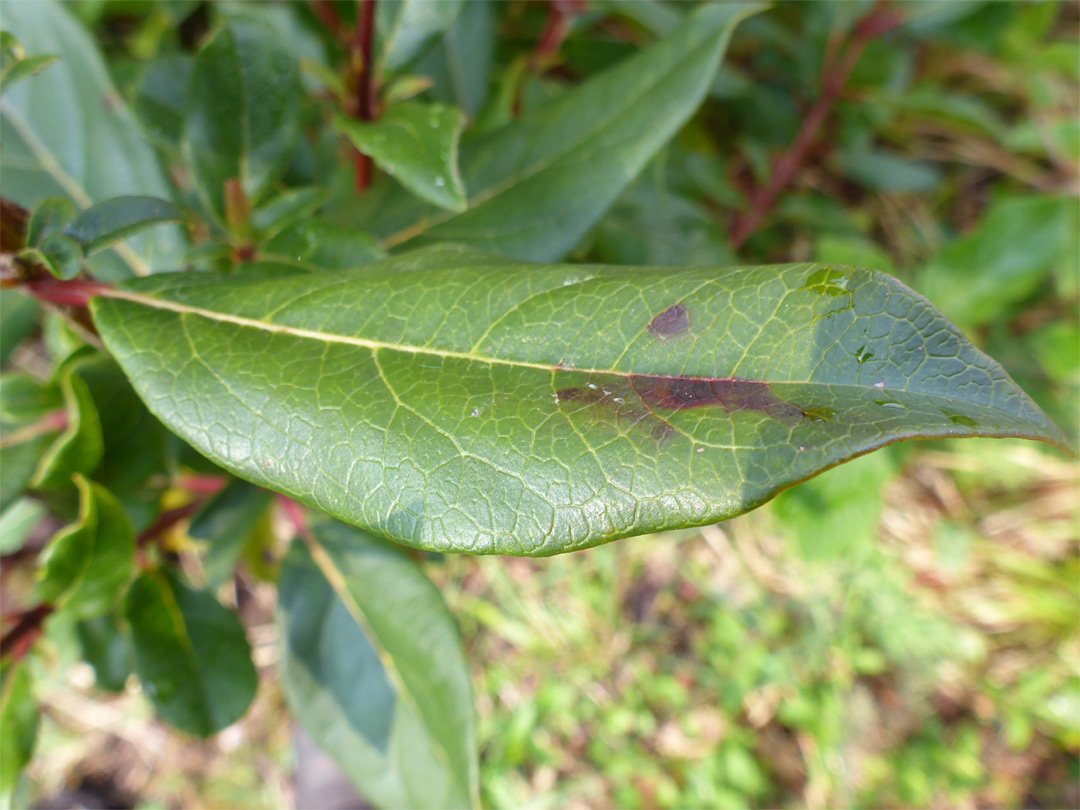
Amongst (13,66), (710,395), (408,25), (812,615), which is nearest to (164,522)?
(13,66)

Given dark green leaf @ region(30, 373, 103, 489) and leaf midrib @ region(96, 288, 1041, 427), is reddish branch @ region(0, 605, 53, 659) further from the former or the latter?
leaf midrib @ region(96, 288, 1041, 427)

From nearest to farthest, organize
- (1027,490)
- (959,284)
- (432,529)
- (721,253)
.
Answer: (432,529)
(721,253)
(959,284)
(1027,490)

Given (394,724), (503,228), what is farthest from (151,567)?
(503,228)

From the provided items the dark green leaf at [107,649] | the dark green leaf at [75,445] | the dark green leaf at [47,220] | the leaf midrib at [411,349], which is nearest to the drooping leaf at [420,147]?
the leaf midrib at [411,349]

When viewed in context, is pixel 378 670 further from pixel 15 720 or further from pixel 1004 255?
pixel 1004 255

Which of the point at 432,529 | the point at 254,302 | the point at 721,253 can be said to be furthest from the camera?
the point at 721,253

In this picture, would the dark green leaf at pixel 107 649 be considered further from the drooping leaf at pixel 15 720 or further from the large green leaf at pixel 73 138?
the large green leaf at pixel 73 138

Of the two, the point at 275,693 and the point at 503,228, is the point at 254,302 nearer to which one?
the point at 503,228
